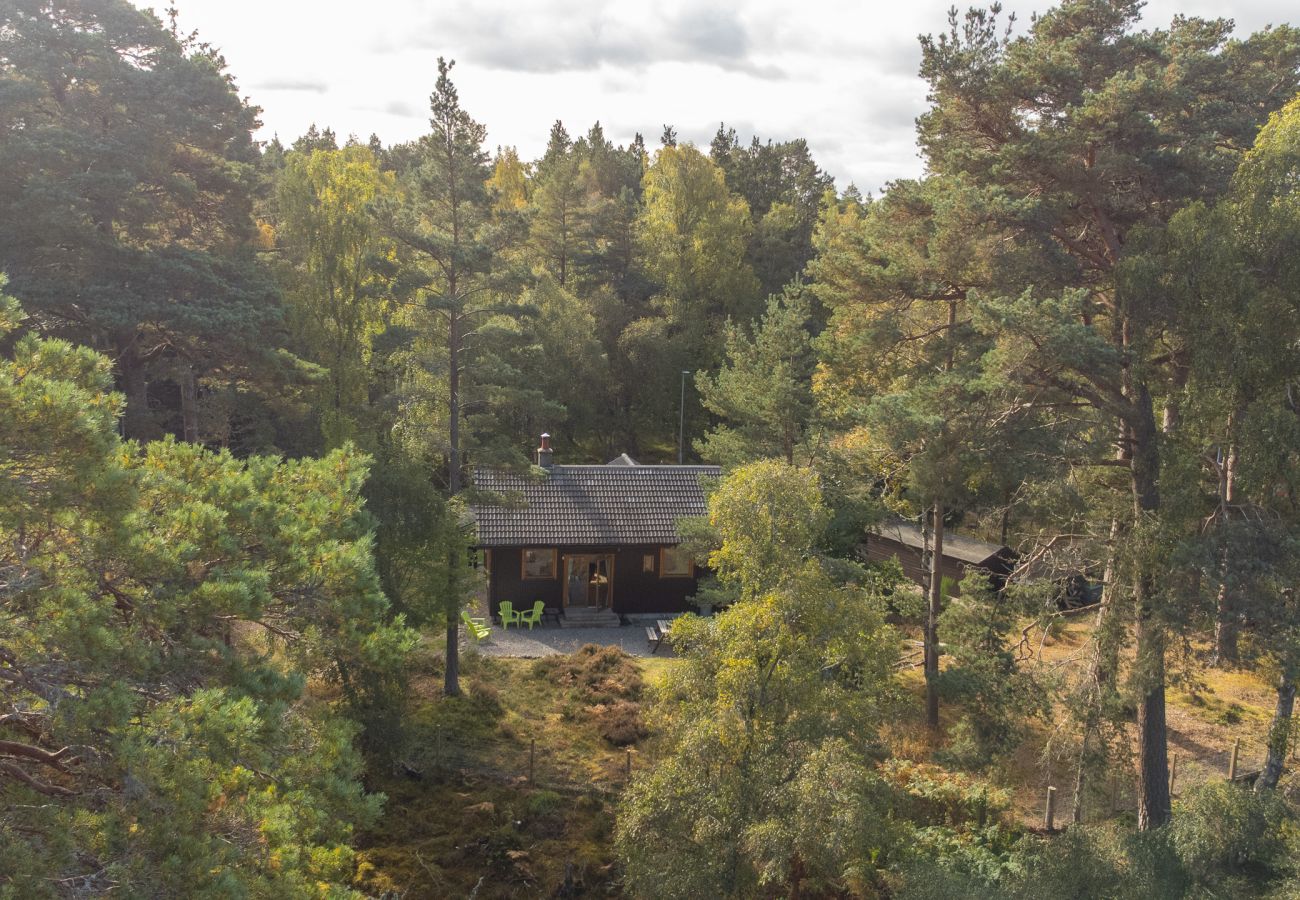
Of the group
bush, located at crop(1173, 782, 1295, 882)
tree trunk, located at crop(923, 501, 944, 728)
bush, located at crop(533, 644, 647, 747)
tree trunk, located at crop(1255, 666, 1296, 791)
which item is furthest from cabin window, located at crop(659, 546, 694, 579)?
bush, located at crop(1173, 782, 1295, 882)

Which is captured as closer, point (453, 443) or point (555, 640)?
point (453, 443)

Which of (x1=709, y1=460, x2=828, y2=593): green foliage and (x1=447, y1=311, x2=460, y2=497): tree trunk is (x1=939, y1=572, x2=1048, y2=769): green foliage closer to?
(x1=709, y1=460, x2=828, y2=593): green foliage

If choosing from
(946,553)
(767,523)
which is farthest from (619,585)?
(767,523)

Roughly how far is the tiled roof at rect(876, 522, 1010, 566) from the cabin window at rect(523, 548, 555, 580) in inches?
323

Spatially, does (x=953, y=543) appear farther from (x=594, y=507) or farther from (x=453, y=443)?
(x=453, y=443)

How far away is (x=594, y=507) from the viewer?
21562mm

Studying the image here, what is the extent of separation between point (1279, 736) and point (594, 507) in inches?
560

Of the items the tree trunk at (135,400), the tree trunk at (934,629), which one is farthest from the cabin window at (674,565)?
the tree trunk at (135,400)

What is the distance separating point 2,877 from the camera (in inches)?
169

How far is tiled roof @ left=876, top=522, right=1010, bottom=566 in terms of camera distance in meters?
22.5

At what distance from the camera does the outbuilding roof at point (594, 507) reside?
20.7m

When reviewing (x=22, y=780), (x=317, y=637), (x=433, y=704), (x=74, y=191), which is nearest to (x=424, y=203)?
(x=74, y=191)

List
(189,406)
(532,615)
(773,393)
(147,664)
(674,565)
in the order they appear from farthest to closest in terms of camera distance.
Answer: (674,565)
(532,615)
(189,406)
(773,393)
(147,664)

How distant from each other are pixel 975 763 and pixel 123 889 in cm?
1068
